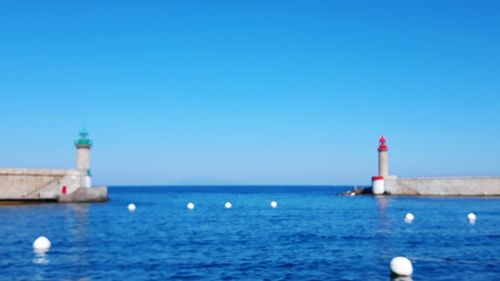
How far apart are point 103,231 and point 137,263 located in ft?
47.7

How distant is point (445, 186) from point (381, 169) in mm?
11055

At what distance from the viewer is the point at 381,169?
9744 cm

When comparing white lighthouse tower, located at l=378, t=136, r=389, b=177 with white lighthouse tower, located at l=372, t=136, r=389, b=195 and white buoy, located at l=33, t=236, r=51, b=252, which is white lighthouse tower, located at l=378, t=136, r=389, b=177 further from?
white buoy, located at l=33, t=236, r=51, b=252

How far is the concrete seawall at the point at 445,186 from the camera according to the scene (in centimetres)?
9250

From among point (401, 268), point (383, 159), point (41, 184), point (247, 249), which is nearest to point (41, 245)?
point (247, 249)

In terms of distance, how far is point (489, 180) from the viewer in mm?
92250

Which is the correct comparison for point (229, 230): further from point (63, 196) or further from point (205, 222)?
point (63, 196)

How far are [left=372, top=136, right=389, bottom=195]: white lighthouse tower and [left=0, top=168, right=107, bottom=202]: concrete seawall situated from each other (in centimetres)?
4989

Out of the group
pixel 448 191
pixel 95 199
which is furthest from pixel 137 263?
Answer: pixel 448 191

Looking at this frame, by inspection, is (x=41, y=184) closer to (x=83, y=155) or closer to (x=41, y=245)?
(x=83, y=155)

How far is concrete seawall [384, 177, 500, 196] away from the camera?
92.5m

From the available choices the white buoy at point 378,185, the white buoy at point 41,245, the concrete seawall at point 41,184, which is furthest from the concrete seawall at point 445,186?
the white buoy at point 41,245

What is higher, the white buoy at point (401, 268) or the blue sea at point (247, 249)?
the white buoy at point (401, 268)

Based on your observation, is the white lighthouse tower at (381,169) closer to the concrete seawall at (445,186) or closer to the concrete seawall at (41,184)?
the concrete seawall at (445,186)
